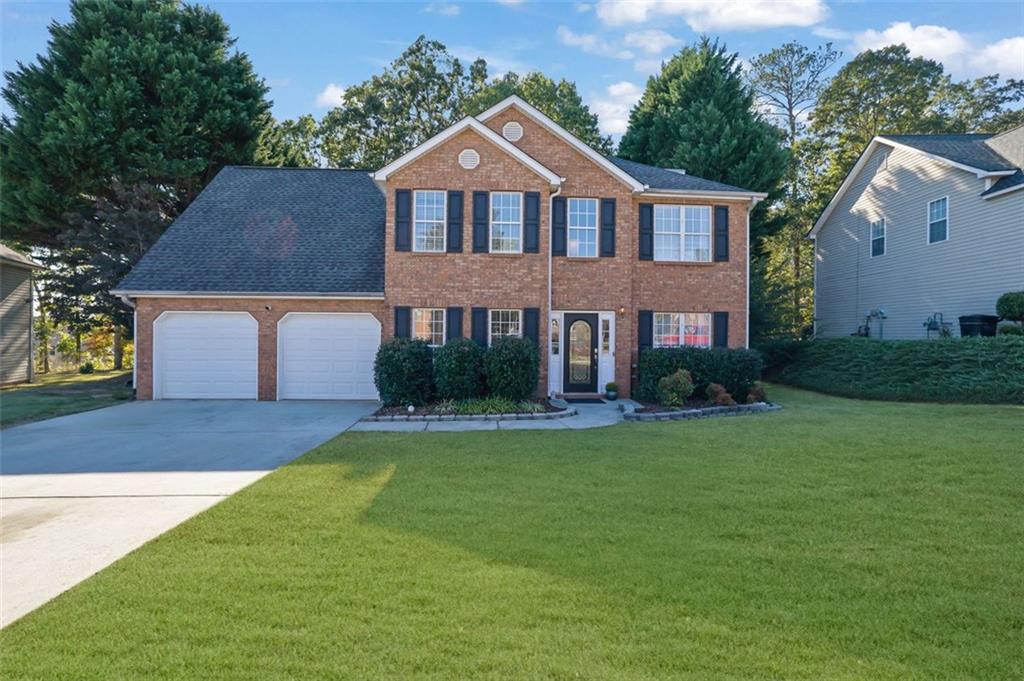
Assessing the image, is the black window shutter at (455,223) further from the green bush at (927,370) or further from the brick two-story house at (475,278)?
the green bush at (927,370)

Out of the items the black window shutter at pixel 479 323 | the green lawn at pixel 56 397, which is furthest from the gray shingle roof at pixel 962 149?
the green lawn at pixel 56 397

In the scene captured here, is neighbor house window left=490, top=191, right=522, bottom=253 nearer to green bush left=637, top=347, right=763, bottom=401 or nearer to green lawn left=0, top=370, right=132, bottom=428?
green bush left=637, top=347, right=763, bottom=401

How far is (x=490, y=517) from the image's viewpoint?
543cm

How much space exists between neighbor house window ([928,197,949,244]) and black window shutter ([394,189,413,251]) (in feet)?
54.3

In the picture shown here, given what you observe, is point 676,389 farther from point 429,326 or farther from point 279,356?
point 279,356

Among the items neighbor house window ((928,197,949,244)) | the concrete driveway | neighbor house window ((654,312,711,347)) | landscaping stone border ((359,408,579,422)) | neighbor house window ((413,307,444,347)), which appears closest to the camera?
the concrete driveway

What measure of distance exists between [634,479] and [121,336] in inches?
1253

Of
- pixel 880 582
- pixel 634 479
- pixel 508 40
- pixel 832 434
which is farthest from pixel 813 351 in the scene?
pixel 880 582

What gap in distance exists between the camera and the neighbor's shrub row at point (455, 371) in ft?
44.1

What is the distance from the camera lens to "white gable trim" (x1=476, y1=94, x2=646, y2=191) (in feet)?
50.7

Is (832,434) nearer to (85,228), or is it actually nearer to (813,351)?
(813,351)

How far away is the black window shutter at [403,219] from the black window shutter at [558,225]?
3.71 m

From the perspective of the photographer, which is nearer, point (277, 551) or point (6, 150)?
point (277, 551)

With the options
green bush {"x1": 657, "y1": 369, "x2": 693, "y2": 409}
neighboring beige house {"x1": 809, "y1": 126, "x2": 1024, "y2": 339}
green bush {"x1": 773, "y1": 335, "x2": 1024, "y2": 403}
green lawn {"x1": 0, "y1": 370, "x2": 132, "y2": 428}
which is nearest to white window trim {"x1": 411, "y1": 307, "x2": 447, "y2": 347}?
green bush {"x1": 657, "y1": 369, "x2": 693, "y2": 409}
